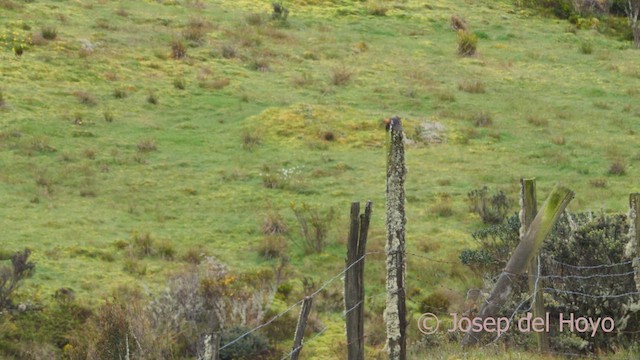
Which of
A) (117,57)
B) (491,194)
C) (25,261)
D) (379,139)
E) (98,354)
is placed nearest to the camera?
(98,354)

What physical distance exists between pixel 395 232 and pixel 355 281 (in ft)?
2.00

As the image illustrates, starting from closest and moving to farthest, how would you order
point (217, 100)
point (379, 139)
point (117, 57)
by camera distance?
point (379, 139)
point (217, 100)
point (117, 57)

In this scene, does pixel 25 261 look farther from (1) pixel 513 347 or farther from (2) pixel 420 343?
(1) pixel 513 347

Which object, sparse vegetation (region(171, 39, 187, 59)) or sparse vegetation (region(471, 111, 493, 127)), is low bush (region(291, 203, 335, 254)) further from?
sparse vegetation (region(171, 39, 187, 59))

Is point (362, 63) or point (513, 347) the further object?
point (362, 63)

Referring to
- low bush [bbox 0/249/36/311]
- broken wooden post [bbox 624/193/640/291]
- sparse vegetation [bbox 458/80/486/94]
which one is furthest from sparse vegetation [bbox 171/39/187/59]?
broken wooden post [bbox 624/193/640/291]

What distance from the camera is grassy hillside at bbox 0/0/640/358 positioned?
61.9ft

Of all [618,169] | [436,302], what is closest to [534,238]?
[436,302]

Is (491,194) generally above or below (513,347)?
below

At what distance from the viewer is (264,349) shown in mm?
15273

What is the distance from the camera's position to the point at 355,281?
32.1 feet

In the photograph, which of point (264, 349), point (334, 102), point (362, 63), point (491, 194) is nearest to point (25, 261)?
point (264, 349)

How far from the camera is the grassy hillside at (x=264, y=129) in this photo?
18873mm

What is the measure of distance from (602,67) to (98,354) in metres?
26.1
